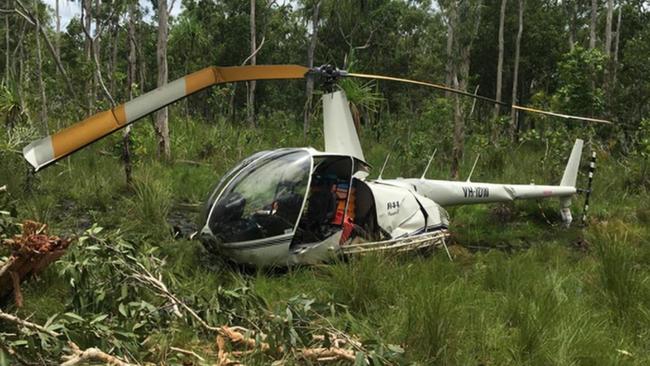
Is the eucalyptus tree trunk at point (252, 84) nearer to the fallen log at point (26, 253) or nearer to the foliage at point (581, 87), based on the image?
the foliage at point (581, 87)

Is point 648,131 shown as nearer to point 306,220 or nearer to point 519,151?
point 519,151

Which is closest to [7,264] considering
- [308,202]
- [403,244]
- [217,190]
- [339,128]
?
[217,190]

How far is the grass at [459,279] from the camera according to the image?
3535 mm

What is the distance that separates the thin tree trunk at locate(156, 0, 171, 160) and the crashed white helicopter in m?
5.34

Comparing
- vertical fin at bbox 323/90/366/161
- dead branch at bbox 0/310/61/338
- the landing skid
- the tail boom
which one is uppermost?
vertical fin at bbox 323/90/366/161

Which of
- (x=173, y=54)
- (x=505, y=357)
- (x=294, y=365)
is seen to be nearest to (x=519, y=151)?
(x=505, y=357)

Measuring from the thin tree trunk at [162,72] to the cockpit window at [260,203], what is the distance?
5.63 metres

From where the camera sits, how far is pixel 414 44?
27.7 meters

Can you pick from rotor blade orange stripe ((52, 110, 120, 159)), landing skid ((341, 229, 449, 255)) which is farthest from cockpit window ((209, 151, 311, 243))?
rotor blade orange stripe ((52, 110, 120, 159))

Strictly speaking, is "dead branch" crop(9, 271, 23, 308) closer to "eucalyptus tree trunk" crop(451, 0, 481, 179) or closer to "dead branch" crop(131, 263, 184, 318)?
"dead branch" crop(131, 263, 184, 318)

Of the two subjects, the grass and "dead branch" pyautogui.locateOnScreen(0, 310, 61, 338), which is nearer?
"dead branch" pyautogui.locateOnScreen(0, 310, 61, 338)

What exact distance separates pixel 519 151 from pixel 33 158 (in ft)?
43.7

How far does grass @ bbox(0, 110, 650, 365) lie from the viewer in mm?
3535

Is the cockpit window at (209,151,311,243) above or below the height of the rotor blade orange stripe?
below
